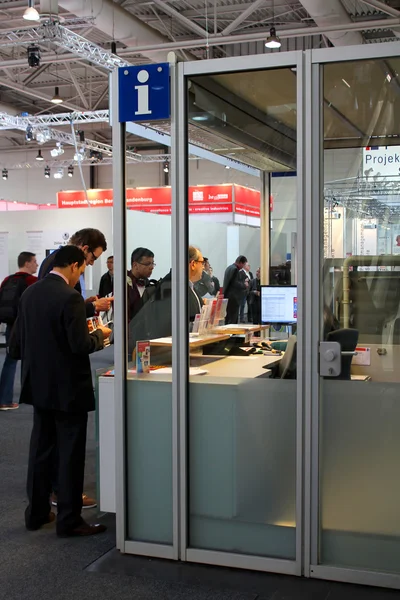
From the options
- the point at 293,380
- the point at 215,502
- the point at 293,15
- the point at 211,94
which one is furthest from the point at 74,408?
the point at 293,15

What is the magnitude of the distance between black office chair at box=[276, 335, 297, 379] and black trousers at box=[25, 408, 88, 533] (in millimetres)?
1061

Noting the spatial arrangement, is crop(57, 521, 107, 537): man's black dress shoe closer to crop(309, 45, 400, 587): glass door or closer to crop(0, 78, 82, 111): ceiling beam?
crop(309, 45, 400, 587): glass door

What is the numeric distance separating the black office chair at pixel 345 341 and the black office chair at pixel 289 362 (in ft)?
0.52

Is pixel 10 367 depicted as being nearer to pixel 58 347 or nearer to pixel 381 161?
pixel 58 347

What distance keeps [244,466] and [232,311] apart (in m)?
1.51

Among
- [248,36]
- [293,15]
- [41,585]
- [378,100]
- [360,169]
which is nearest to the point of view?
[41,585]

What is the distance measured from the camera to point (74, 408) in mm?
3701

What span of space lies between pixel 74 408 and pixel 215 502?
821mm

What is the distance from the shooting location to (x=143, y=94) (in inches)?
136

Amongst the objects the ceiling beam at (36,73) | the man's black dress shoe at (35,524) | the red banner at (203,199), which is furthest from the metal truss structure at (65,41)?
the man's black dress shoe at (35,524)

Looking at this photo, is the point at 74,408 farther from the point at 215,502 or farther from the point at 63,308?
the point at 215,502

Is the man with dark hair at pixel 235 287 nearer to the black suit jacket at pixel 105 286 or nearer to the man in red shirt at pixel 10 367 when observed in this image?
the man in red shirt at pixel 10 367

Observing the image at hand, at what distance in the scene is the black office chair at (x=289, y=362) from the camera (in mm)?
3320

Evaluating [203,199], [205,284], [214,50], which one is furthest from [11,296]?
[214,50]
